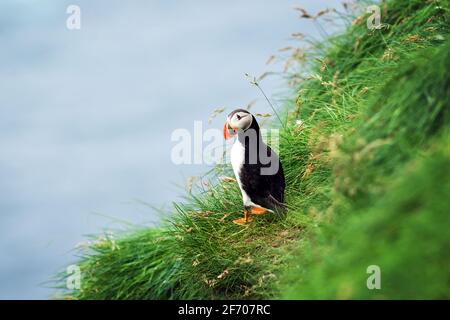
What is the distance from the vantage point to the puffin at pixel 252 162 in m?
5.35

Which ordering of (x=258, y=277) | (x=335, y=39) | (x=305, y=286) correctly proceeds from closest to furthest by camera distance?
1. (x=305, y=286)
2. (x=258, y=277)
3. (x=335, y=39)

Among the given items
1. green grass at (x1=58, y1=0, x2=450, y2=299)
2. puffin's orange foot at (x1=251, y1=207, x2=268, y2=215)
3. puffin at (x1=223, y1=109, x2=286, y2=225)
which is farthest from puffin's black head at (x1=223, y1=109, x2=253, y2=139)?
puffin's orange foot at (x1=251, y1=207, x2=268, y2=215)

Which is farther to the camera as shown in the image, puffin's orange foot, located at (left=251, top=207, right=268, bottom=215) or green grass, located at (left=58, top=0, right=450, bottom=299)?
puffin's orange foot, located at (left=251, top=207, right=268, bottom=215)

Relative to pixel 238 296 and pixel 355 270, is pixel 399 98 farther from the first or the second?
pixel 238 296

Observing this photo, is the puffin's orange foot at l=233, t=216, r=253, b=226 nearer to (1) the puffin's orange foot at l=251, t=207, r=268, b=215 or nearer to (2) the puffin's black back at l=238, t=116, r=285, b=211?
(1) the puffin's orange foot at l=251, t=207, r=268, b=215

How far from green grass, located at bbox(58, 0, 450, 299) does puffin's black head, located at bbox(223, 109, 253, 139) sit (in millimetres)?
527

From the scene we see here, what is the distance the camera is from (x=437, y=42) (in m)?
6.39

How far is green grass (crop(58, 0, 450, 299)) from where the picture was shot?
11.7 feet

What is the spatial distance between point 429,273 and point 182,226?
2972 mm

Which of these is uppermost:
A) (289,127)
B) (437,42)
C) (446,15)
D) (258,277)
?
Result: (446,15)

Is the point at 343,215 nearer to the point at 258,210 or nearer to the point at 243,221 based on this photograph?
the point at 258,210

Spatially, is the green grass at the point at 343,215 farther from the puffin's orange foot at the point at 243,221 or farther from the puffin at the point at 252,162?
the puffin at the point at 252,162

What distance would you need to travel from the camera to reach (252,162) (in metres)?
5.41

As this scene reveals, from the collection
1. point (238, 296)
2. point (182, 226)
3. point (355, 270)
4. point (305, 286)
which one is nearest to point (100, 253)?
point (182, 226)
